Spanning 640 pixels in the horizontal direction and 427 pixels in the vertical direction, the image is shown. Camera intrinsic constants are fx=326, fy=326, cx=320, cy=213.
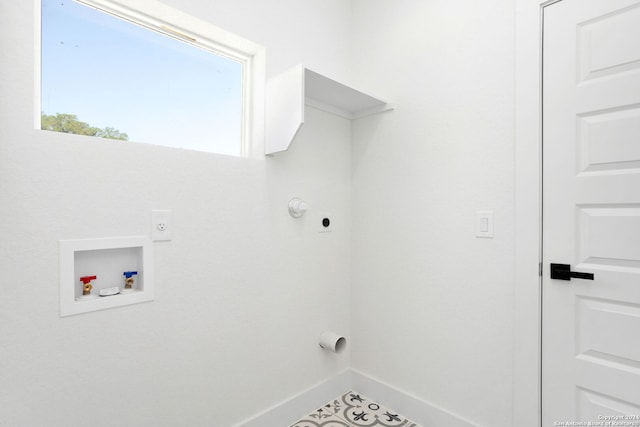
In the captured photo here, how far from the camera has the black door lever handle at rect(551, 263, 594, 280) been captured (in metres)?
1.30

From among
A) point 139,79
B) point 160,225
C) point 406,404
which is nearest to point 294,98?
point 139,79

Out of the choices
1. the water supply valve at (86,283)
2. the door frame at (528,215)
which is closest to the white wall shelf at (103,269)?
the water supply valve at (86,283)

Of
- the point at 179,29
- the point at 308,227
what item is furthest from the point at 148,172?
the point at 308,227

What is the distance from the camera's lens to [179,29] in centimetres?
146

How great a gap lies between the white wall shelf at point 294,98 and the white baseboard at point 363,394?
4.47 feet

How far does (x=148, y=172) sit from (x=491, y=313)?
1637 mm

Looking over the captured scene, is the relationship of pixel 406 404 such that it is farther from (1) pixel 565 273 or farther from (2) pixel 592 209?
(2) pixel 592 209

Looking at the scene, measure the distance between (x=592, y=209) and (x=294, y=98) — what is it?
1327 mm

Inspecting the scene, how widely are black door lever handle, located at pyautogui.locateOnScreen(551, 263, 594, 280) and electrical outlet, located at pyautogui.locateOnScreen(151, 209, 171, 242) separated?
161 centimetres

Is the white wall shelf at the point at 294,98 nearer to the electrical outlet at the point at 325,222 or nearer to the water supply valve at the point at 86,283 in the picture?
the electrical outlet at the point at 325,222

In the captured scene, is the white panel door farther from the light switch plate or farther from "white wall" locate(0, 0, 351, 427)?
"white wall" locate(0, 0, 351, 427)

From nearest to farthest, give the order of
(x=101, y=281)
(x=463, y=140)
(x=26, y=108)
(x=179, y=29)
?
1. (x=26, y=108)
2. (x=101, y=281)
3. (x=179, y=29)
4. (x=463, y=140)

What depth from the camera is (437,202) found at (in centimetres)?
173

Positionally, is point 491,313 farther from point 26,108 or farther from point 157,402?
point 26,108
